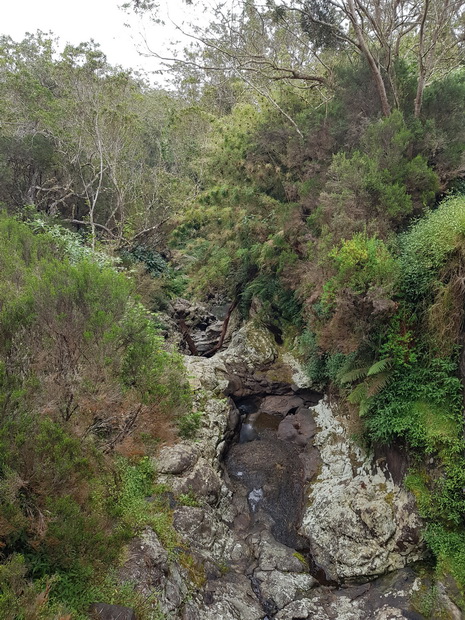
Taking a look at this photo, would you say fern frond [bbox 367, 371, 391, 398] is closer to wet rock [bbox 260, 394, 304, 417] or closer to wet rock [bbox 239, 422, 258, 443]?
wet rock [bbox 260, 394, 304, 417]

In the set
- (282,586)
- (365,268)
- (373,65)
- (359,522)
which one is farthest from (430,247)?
(282,586)

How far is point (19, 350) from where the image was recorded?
520cm

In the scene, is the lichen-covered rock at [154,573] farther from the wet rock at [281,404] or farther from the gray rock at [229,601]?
the wet rock at [281,404]

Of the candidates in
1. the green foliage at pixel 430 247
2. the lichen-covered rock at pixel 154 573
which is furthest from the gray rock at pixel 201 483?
the green foliage at pixel 430 247

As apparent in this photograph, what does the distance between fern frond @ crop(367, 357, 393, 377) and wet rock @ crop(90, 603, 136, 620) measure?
5.66 m

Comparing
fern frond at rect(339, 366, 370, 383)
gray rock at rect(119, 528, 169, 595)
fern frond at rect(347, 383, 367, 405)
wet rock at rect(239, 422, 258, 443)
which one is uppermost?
fern frond at rect(339, 366, 370, 383)

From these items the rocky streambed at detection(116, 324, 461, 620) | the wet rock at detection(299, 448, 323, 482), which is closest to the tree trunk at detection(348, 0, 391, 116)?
the rocky streambed at detection(116, 324, 461, 620)

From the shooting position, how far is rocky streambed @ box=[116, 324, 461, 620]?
18.5 feet

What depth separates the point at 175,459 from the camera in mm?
7492

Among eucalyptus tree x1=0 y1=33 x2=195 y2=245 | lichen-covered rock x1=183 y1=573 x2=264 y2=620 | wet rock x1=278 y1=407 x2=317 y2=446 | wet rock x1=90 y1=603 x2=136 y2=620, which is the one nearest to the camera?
wet rock x1=90 y1=603 x2=136 y2=620

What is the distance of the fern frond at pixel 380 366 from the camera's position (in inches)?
298

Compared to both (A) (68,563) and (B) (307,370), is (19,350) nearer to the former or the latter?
(A) (68,563)

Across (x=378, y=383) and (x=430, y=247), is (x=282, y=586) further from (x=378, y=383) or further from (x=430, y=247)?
(x=430, y=247)

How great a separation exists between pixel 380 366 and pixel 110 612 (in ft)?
19.8
